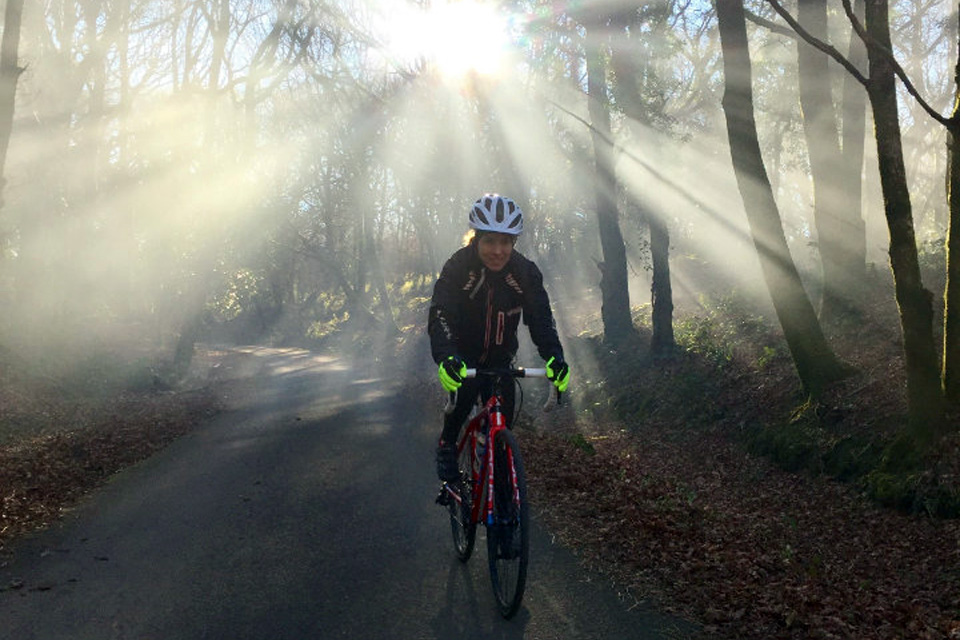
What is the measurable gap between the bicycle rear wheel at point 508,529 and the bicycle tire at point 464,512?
21.9 inches

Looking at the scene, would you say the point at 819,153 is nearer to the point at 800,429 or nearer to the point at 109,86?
the point at 800,429

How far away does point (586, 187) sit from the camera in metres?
30.1

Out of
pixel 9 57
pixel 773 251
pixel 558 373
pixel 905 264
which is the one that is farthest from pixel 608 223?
pixel 558 373

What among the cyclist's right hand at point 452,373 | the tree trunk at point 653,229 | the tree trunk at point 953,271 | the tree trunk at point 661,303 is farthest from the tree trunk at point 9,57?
the tree trunk at point 953,271

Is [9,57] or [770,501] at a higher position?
[9,57]

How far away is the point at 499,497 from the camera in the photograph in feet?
18.6

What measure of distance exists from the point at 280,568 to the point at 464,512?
60.1 inches

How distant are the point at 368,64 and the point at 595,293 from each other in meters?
19.7

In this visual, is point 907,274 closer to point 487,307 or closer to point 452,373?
point 487,307

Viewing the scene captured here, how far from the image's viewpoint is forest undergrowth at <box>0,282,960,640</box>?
18.9 feet

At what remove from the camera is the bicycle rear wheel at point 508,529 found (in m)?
5.23

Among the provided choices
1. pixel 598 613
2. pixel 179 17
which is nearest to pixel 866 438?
pixel 598 613

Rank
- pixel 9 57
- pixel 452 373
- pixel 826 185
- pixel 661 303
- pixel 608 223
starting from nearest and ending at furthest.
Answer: pixel 452 373 < pixel 9 57 < pixel 826 185 < pixel 661 303 < pixel 608 223

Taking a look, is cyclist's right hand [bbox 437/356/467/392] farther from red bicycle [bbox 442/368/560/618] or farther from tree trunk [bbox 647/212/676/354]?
tree trunk [bbox 647/212/676/354]
